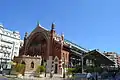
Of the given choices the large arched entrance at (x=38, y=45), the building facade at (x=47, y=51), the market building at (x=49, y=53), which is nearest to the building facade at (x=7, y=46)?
the market building at (x=49, y=53)

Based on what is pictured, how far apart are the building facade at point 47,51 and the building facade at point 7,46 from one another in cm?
2019

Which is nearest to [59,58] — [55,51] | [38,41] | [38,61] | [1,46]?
[55,51]

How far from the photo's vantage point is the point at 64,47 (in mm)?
59344

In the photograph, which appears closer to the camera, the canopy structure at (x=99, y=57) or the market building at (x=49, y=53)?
the canopy structure at (x=99, y=57)

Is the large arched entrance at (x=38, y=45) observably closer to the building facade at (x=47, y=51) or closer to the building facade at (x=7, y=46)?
the building facade at (x=47, y=51)

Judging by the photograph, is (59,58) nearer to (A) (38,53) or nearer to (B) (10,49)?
(A) (38,53)

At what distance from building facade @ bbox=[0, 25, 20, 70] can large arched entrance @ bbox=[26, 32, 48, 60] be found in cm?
1843

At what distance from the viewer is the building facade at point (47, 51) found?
176ft

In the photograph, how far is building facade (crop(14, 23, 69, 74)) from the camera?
176 ft

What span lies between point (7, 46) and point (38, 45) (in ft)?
85.9

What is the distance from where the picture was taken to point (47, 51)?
58375 mm

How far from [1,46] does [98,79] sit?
5536cm

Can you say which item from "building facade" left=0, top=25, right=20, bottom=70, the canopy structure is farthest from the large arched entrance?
"building facade" left=0, top=25, right=20, bottom=70

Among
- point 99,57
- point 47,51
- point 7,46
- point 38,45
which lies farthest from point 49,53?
point 7,46
